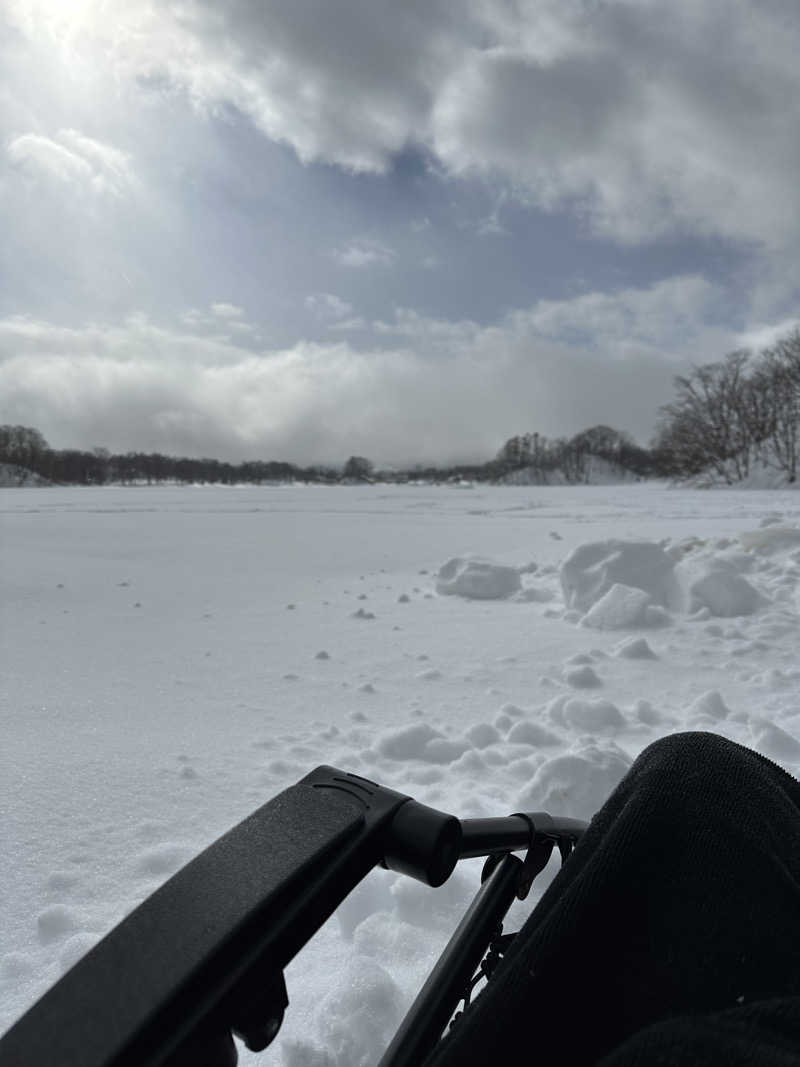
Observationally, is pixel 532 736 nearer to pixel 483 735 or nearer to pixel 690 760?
pixel 483 735

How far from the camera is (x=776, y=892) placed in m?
0.53

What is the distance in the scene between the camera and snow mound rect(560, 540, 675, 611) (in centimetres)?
372

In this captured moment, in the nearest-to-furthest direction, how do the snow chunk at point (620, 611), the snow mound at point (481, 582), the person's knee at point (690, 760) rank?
the person's knee at point (690, 760) < the snow chunk at point (620, 611) < the snow mound at point (481, 582)

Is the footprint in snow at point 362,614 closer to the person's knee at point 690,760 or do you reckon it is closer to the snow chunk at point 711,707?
the snow chunk at point 711,707

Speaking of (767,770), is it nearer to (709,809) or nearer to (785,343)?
(709,809)

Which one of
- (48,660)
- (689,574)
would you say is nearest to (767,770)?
(48,660)

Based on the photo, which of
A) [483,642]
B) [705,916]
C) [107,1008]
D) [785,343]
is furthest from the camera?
[785,343]

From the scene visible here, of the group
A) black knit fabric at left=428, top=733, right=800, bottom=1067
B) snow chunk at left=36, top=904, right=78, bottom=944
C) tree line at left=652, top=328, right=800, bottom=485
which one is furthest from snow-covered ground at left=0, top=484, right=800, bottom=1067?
tree line at left=652, top=328, right=800, bottom=485

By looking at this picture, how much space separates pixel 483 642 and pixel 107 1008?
114 inches

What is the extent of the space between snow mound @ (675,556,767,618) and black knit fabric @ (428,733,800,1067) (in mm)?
3271

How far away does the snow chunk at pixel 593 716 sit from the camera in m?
2.05

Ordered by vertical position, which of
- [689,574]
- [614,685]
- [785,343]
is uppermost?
[785,343]

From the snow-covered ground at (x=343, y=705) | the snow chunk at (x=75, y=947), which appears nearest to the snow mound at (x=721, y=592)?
the snow-covered ground at (x=343, y=705)

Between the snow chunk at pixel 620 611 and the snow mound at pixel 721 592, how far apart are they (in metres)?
0.37
